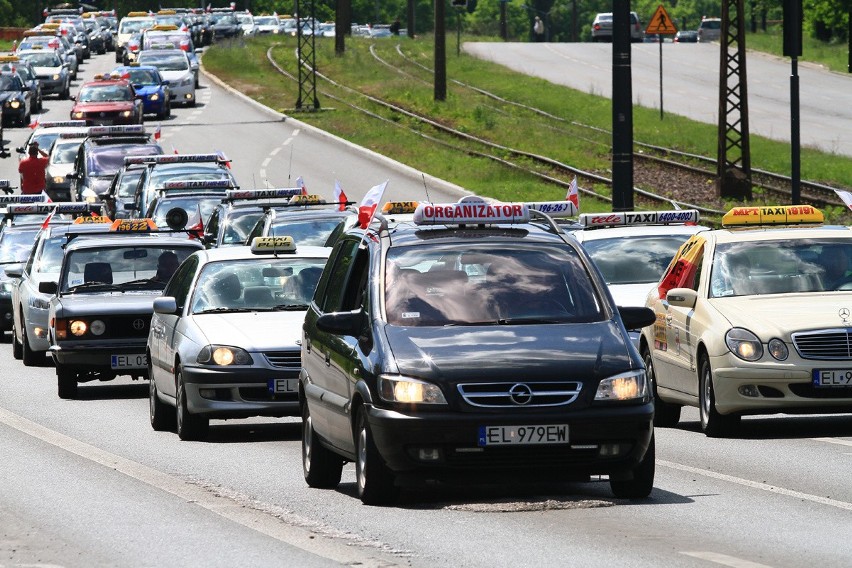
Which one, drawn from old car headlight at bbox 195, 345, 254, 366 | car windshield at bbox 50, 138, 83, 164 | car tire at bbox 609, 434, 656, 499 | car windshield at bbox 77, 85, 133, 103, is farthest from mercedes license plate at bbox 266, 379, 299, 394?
car windshield at bbox 77, 85, 133, 103

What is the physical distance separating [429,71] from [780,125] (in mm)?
21102

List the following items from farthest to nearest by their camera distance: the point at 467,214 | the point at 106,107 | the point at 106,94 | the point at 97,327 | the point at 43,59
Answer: the point at 43,59 → the point at 106,94 → the point at 106,107 → the point at 97,327 → the point at 467,214

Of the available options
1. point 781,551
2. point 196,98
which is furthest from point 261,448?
point 196,98

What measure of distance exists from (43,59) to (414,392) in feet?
218

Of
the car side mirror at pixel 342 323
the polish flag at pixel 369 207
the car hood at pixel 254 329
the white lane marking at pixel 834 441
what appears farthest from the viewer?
the car hood at pixel 254 329

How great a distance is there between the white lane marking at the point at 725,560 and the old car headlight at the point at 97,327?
11.3 metres

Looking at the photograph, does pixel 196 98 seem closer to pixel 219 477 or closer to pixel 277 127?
pixel 277 127

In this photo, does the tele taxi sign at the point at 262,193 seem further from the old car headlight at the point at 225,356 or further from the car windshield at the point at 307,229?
the old car headlight at the point at 225,356

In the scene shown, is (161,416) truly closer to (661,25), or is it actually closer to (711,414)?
(711,414)

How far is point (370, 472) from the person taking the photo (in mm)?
10500

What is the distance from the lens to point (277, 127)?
5956 centimetres

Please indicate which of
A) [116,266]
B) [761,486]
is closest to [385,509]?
[761,486]

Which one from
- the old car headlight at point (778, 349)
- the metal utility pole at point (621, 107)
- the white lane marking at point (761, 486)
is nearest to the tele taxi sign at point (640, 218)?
the metal utility pole at point (621, 107)

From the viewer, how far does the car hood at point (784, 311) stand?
46.5 ft
